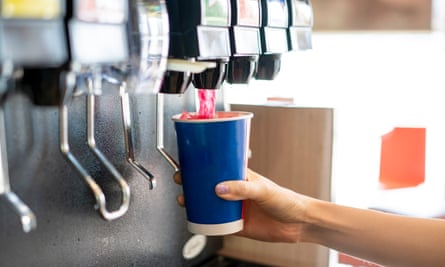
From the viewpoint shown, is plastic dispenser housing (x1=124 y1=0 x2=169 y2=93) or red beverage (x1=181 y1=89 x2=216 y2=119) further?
red beverage (x1=181 y1=89 x2=216 y2=119)

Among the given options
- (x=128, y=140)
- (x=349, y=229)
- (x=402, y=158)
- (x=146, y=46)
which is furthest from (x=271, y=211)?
(x=402, y=158)

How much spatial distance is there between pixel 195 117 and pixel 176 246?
30 cm

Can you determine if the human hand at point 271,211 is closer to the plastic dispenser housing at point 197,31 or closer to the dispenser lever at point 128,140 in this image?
the dispenser lever at point 128,140

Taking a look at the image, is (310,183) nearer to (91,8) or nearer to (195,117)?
(195,117)

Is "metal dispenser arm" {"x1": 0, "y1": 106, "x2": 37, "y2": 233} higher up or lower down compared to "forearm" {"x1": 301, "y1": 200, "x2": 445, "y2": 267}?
higher up

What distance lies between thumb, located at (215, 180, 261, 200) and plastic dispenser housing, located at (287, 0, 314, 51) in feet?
0.77

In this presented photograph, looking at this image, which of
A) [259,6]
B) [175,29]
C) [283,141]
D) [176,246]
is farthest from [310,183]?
[175,29]

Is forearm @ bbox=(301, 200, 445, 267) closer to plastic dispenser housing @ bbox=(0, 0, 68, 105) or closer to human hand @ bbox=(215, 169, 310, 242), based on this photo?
human hand @ bbox=(215, 169, 310, 242)

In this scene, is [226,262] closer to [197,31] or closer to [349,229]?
[349,229]

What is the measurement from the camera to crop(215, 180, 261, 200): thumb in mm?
767

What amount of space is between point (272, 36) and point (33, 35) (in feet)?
1.40

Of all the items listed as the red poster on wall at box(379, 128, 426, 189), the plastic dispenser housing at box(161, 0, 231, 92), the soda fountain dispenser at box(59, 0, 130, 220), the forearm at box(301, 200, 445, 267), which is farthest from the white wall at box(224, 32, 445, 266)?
the soda fountain dispenser at box(59, 0, 130, 220)

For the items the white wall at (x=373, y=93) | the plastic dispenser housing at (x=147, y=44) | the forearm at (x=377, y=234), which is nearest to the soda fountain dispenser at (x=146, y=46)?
the plastic dispenser housing at (x=147, y=44)

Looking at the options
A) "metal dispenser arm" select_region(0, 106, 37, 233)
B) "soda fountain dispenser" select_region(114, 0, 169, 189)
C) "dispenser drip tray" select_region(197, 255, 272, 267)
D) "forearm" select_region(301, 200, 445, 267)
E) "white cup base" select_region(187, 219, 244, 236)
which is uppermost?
"soda fountain dispenser" select_region(114, 0, 169, 189)
